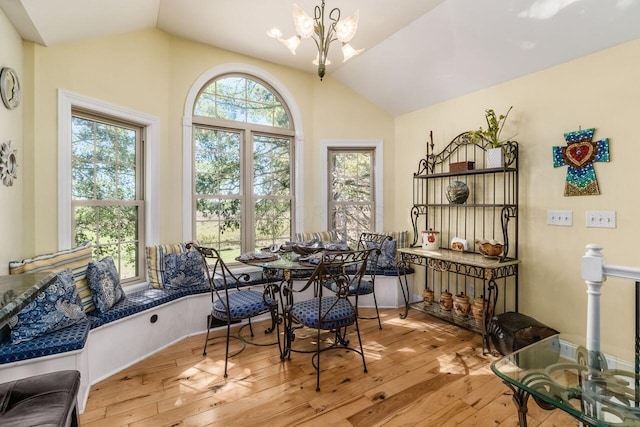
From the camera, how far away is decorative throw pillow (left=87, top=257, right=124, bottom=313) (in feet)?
7.61

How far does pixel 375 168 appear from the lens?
425 cm

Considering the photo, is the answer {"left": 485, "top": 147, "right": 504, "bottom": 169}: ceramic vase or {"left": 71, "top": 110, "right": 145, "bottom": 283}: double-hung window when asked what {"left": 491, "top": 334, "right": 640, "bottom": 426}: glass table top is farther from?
{"left": 71, "top": 110, "right": 145, "bottom": 283}: double-hung window

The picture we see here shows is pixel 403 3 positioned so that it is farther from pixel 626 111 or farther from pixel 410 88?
pixel 626 111

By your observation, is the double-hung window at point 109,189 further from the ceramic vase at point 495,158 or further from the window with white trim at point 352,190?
the ceramic vase at point 495,158

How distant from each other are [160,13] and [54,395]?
3102 millimetres

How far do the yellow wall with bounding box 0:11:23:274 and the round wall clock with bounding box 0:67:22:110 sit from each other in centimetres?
4

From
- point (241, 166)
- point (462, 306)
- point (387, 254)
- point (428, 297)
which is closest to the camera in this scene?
point (462, 306)

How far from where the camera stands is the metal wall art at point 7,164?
1.88m

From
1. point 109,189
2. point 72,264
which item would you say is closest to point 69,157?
point 109,189

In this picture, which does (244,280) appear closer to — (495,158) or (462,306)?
(462,306)

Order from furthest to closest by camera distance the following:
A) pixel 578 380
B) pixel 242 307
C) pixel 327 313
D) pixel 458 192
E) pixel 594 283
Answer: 1. pixel 458 192
2. pixel 242 307
3. pixel 327 313
4. pixel 594 283
5. pixel 578 380

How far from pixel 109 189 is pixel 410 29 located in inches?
129

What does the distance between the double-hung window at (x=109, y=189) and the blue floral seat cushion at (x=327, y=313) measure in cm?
180

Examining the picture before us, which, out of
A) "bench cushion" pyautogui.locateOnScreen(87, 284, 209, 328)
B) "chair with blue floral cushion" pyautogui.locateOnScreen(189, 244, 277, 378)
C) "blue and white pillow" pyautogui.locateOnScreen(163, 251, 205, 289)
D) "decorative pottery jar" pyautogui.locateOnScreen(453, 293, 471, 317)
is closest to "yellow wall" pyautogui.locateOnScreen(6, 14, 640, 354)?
"blue and white pillow" pyautogui.locateOnScreen(163, 251, 205, 289)
